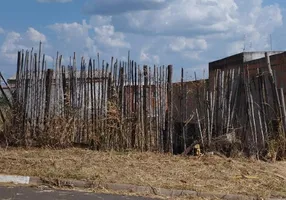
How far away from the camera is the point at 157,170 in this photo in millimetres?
10109

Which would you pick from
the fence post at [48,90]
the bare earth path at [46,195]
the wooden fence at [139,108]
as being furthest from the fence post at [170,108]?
the bare earth path at [46,195]

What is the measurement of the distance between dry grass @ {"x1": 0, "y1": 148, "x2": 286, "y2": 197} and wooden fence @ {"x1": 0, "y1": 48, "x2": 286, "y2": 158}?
0.61 meters

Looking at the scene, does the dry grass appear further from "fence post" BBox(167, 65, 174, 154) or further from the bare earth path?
the bare earth path

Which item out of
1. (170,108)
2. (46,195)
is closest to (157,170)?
(170,108)

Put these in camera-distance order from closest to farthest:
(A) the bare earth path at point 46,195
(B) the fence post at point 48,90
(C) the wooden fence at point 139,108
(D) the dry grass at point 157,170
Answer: (A) the bare earth path at point 46,195
(D) the dry grass at point 157,170
(C) the wooden fence at point 139,108
(B) the fence post at point 48,90

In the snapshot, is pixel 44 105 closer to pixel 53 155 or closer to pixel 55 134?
pixel 55 134

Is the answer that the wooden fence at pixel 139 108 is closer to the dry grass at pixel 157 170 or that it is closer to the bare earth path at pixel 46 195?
the dry grass at pixel 157 170

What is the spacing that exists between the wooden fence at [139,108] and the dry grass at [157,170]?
0.61 meters

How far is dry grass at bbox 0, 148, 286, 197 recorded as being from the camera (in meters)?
9.12

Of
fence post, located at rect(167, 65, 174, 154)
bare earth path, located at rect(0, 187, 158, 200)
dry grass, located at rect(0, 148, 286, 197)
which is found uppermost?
fence post, located at rect(167, 65, 174, 154)

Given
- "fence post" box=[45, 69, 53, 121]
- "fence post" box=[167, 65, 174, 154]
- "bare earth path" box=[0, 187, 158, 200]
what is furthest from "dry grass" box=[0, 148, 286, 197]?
"fence post" box=[45, 69, 53, 121]

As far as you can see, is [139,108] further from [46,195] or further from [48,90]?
[46,195]

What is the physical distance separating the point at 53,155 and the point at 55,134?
1043mm

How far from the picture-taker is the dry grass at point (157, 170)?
9.12 m
